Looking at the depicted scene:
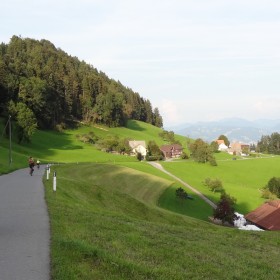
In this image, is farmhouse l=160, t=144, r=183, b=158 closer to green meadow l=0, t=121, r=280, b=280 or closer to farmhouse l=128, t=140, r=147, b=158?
farmhouse l=128, t=140, r=147, b=158

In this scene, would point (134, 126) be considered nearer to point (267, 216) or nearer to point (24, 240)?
point (267, 216)

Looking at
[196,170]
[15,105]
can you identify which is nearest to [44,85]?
[15,105]

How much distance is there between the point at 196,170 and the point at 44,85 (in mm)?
53867

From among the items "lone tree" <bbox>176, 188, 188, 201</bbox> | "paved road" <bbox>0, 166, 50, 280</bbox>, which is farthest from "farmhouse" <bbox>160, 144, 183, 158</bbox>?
"paved road" <bbox>0, 166, 50, 280</bbox>

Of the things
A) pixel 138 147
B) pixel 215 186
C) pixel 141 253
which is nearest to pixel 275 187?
pixel 215 186

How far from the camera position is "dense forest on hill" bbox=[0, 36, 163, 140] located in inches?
4550

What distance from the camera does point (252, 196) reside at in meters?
77.5

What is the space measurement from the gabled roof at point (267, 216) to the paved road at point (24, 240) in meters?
41.0

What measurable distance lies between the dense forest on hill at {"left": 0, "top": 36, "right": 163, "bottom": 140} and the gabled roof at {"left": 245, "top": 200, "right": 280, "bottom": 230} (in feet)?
205

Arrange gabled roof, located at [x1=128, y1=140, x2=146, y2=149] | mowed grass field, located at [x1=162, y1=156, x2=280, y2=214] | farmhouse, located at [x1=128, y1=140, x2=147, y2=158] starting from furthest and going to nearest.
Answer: gabled roof, located at [x1=128, y1=140, x2=146, y2=149]
farmhouse, located at [x1=128, y1=140, x2=147, y2=158]
mowed grass field, located at [x1=162, y1=156, x2=280, y2=214]

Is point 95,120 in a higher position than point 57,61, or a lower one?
lower

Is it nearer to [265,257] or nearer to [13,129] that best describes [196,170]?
[13,129]

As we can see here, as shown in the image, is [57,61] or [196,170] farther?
[57,61]

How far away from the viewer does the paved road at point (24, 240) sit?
9008 millimetres
